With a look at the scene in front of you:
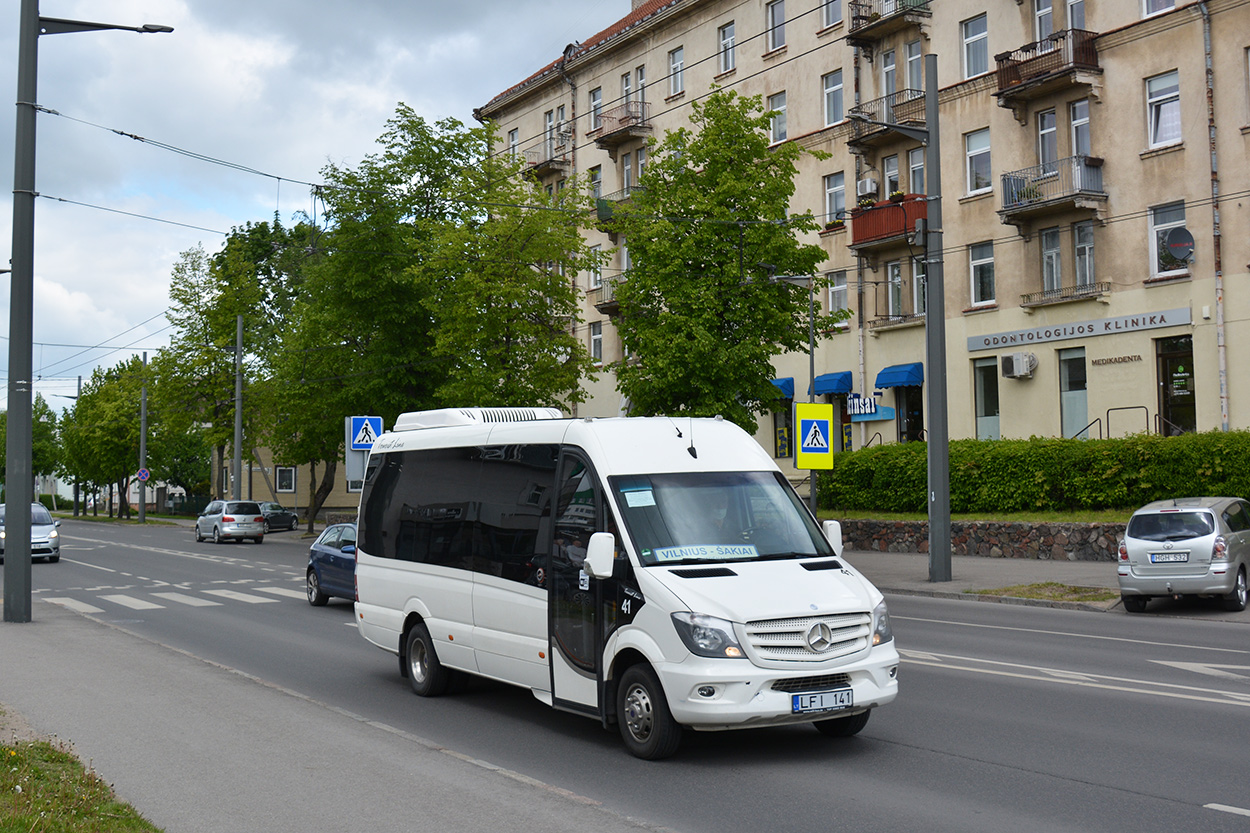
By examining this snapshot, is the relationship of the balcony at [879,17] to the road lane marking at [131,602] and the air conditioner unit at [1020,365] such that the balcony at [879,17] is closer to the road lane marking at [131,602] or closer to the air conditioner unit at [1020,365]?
the air conditioner unit at [1020,365]

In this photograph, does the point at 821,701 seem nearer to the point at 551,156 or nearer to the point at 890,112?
the point at 890,112

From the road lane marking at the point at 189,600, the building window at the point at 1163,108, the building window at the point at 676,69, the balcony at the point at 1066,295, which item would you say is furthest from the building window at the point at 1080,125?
the road lane marking at the point at 189,600

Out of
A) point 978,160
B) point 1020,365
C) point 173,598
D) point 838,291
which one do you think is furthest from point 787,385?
point 173,598

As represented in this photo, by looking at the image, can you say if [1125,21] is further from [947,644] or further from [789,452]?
[947,644]

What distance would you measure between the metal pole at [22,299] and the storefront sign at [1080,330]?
2610 centimetres

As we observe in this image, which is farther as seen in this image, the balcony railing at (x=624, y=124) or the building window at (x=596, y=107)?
the building window at (x=596, y=107)

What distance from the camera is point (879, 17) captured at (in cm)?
3744

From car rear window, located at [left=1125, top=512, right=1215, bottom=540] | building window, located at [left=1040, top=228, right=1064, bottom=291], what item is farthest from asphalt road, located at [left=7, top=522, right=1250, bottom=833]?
building window, located at [left=1040, top=228, right=1064, bottom=291]

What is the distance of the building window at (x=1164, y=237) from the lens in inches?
1192

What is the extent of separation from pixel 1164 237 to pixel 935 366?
11.6 m

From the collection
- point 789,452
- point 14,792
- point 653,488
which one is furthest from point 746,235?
point 14,792

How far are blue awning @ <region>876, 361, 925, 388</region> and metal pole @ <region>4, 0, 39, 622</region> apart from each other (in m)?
27.2

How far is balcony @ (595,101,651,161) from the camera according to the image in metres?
47.6

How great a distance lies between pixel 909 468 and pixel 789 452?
32.4ft
